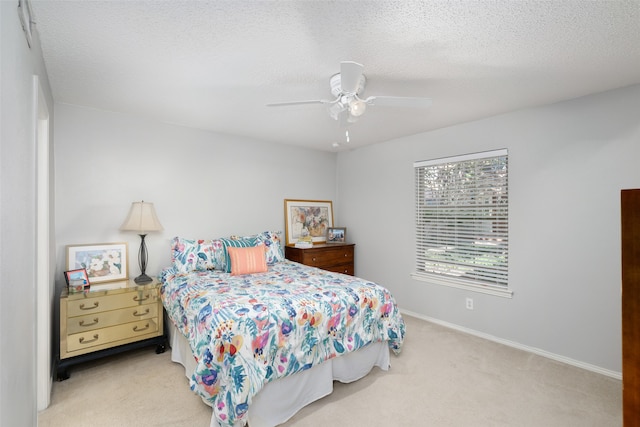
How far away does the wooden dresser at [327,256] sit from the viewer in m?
4.39

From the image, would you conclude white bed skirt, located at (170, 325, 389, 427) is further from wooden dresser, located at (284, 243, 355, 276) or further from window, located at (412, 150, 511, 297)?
wooden dresser, located at (284, 243, 355, 276)

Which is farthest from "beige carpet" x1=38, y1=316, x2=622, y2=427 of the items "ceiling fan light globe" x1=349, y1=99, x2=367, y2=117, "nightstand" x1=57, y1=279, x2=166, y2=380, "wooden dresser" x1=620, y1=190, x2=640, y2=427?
"ceiling fan light globe" x1=349, y1=99, x2=367, y2=117

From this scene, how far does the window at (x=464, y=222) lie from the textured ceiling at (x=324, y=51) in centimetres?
77

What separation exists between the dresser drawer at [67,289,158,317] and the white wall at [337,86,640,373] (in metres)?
2.89

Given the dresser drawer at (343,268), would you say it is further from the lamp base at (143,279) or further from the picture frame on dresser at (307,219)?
the lamp base at (143,279)

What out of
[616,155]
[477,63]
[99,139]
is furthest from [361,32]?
[99,139]

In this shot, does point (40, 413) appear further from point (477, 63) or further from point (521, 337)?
point (521, 337)

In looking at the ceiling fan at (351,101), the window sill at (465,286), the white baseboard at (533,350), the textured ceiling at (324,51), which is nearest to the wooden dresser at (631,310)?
→ the textured ceiling at (324,51)

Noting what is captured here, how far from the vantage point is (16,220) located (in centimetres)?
125

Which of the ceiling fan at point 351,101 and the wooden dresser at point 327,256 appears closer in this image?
the ceiling fan at point 351,101

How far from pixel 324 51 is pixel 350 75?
0.33 m

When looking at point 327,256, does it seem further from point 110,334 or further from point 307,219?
point 110,334

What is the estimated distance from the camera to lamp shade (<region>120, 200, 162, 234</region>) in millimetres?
3143

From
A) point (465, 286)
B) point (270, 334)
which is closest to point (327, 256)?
point (465, 286)
